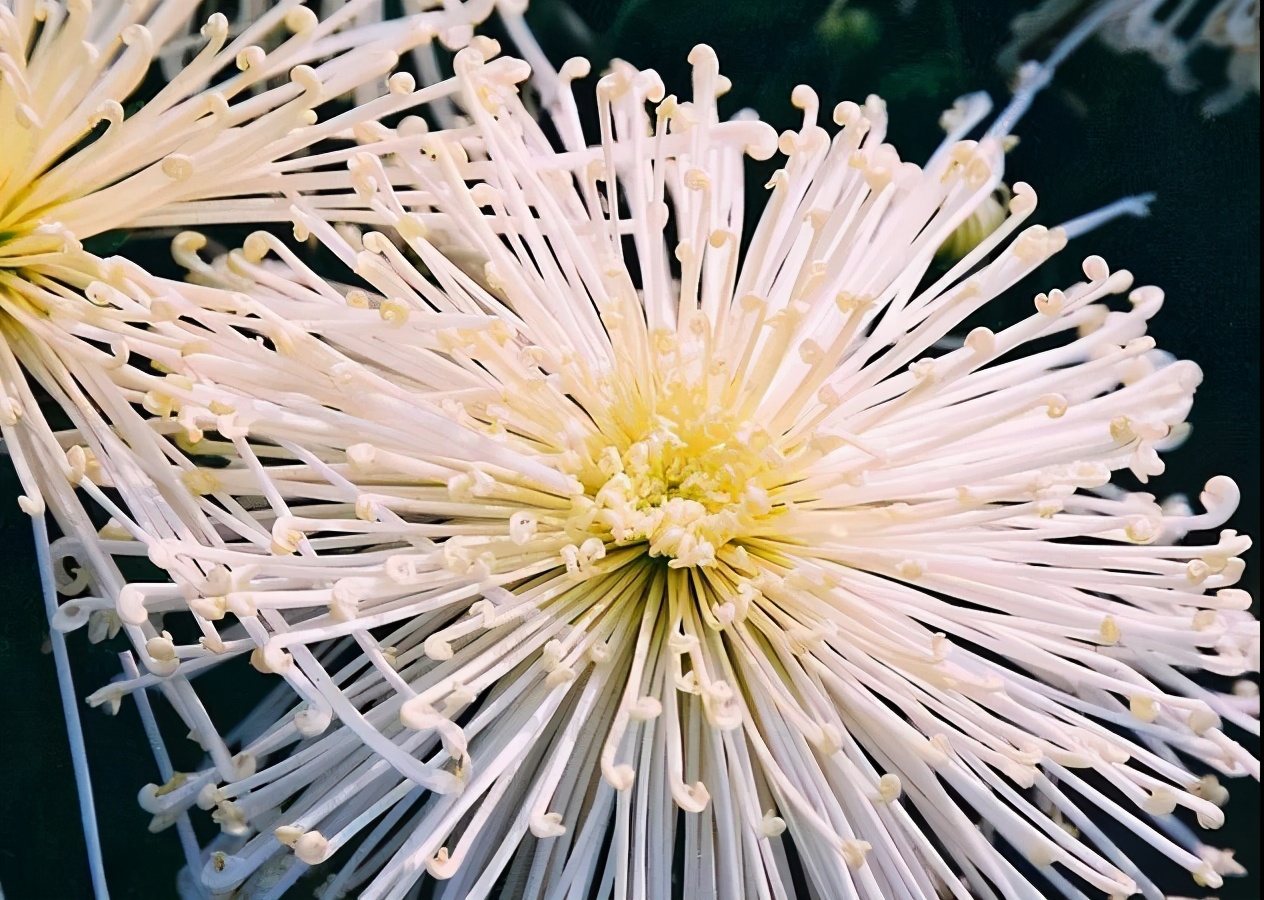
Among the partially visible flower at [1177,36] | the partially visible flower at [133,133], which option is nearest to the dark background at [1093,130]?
the partially visible flower at [1177,36]

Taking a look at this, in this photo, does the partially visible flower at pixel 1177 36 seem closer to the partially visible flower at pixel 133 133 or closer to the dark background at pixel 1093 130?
the dark background at pixel 1093 130

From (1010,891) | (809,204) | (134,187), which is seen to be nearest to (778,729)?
(1010,891)

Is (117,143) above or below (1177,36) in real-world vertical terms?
below

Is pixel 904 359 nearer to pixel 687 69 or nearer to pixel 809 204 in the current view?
pixel 809 204

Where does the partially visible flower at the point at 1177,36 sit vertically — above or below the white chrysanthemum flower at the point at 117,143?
above

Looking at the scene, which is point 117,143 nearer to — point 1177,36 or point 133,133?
point 133,133

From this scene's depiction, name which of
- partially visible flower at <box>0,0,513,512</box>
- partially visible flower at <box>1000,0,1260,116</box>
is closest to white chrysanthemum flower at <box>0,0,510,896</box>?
partially visible flower at <box>0,0,513,512</box>

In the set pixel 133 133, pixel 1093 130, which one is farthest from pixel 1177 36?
pixel 133 133

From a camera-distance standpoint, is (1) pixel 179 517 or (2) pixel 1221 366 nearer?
(1) pixel 179 517
